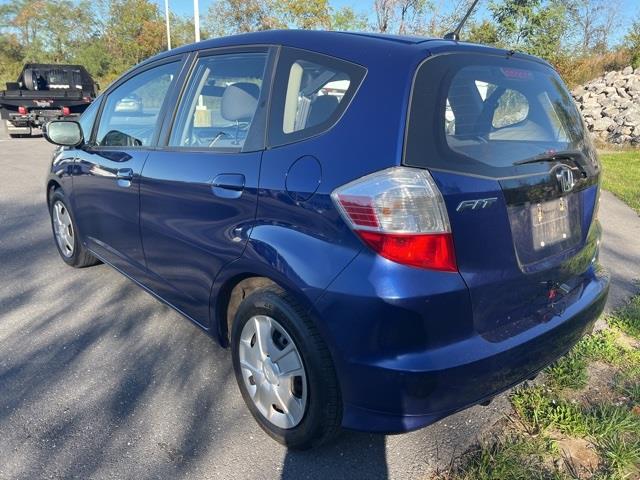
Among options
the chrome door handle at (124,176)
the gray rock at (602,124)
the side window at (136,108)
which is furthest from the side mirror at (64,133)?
the gray rock at (602,124)

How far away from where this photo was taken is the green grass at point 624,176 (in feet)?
28.1

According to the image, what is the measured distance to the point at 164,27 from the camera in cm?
3897

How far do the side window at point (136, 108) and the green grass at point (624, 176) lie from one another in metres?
7.02

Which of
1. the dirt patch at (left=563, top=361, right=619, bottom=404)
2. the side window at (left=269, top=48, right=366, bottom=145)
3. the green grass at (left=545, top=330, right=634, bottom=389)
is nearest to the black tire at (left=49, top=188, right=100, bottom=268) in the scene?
the side window at (left=269, top=48, right=366, bottom=145)

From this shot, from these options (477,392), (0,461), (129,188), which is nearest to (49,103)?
(129,188)

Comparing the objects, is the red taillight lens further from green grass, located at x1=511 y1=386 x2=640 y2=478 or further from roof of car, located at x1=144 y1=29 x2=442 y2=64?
green grass, located at x1=511 y1=386 x2=640 y2=478

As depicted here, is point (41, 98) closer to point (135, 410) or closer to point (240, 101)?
point (240, 101)

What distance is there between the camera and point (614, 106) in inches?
703

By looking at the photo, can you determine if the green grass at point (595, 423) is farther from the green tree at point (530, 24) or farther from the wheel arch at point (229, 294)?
the green tree at point (530, 24)

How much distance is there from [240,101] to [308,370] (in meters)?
1.40

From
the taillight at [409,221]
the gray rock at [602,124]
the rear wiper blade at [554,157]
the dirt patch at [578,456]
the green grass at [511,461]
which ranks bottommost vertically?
the gray rock at [602,124]

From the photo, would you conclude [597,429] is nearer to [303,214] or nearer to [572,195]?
[572,195]

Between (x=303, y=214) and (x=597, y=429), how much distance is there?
1.77 metres

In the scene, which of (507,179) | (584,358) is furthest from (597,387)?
(507,179)
